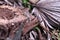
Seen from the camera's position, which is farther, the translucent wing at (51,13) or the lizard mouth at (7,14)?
the translucent wing at (51,13)

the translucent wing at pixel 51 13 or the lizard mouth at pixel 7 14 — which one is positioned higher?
the lizard mouth at pixel 7 14

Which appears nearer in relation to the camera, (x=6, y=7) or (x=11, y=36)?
(x=11, y=36)

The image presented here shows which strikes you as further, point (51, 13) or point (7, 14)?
point (51, 13)

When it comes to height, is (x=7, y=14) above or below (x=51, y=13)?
above

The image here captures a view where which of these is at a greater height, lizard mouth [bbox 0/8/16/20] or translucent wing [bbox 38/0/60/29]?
lizard mouth [bbox 0/8/16/20]

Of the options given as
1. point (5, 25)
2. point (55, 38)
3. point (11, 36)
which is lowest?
point (55, 38)

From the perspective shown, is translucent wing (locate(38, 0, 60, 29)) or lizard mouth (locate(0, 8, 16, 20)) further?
translucent wing (locate(38, 0, 60, 29))

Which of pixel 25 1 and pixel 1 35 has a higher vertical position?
pixel 25 1

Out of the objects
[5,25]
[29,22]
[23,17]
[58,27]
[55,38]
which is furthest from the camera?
[58,27]

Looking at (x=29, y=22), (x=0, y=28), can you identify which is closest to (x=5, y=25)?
(x=0, y=28)

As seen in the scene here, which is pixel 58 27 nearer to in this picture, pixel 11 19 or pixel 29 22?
pixel 29 22

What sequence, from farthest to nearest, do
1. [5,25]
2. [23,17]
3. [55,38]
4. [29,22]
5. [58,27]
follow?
[58,27] < [55,38] < [29,22] < [23,17] < [5,25]
